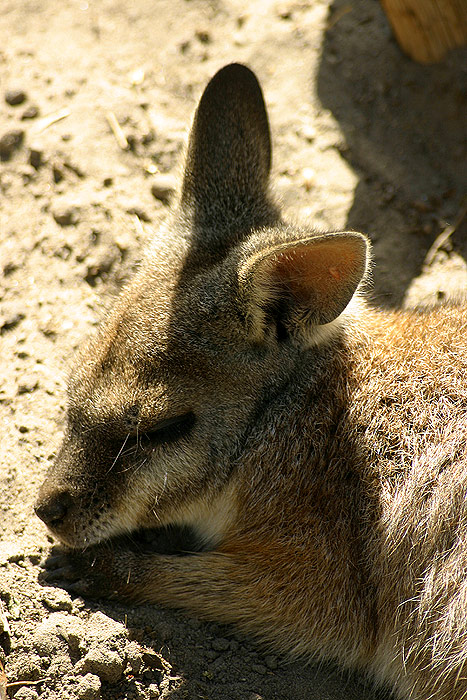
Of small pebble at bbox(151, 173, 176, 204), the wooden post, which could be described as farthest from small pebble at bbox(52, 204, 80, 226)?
the wooden post

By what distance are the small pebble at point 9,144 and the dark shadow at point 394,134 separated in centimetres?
262

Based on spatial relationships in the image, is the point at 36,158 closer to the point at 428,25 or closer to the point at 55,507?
the point at 55,507

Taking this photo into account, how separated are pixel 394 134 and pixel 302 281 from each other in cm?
330

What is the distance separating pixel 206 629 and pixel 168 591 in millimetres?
295

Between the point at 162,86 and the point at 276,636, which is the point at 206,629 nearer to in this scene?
the point at 276,636

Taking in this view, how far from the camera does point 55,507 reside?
4.10 m

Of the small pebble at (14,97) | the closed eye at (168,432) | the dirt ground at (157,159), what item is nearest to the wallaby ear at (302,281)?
the closed eye at (168,432)

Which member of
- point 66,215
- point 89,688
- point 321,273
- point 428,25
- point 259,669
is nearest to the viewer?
point 89,688

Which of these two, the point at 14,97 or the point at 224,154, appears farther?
the point at 14,97

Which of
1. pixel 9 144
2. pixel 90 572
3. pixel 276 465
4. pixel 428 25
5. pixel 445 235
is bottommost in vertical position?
pixel 445 235

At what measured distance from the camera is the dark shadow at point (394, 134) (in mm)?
6297

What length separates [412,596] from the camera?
407cm

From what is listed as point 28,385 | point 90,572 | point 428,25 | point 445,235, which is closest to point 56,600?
point 90,572

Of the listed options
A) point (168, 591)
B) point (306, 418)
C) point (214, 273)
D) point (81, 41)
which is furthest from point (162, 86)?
point (168, 591)
